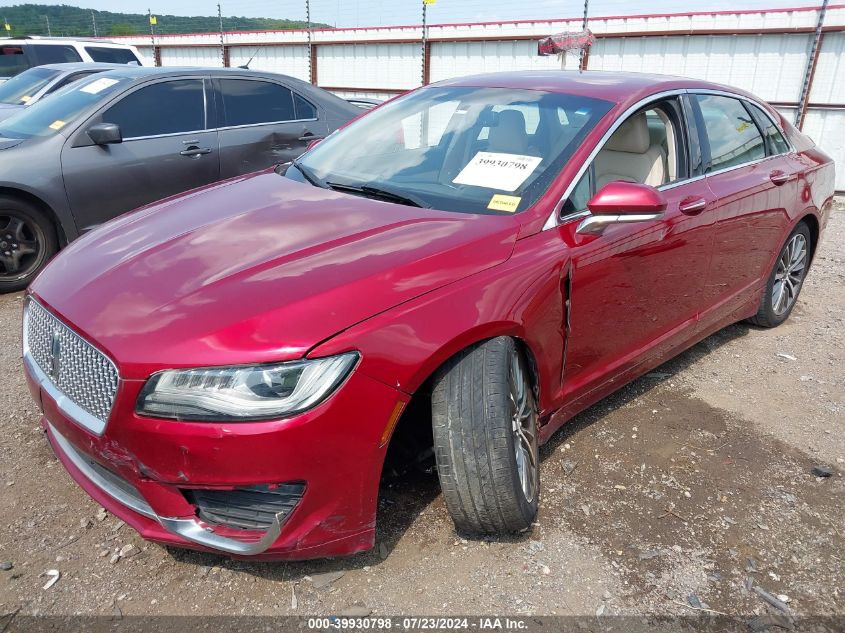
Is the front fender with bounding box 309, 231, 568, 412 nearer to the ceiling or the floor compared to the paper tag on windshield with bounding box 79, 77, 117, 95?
nearer to the floor

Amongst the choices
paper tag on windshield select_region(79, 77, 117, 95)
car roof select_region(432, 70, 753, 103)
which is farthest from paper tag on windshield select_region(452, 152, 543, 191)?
paper tag on windshield select_region(79, 77, 117, 95)

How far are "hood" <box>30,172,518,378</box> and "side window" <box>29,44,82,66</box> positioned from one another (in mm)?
10058

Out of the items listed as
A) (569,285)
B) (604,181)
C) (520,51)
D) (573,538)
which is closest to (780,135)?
(604,181)

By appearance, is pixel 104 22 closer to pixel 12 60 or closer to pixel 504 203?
pixel 12 60

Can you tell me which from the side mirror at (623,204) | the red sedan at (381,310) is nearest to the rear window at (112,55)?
the red sedan at (381,310)

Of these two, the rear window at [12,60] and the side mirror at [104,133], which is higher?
the rear window at [12,60]

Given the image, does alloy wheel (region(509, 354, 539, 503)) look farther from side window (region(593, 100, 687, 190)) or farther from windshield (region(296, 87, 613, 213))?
side window (region(593, 100, 687, 190))

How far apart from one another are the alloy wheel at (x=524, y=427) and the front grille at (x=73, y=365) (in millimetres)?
1263

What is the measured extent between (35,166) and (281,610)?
13.3 ft

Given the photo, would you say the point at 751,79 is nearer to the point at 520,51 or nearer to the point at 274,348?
the point at 520,51

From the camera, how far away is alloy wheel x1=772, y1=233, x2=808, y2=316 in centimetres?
436

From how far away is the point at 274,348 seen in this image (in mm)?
1840

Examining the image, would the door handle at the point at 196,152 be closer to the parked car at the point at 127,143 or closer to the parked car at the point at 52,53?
A: the parked car at the point at 127,143

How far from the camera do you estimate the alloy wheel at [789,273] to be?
4.36 m
